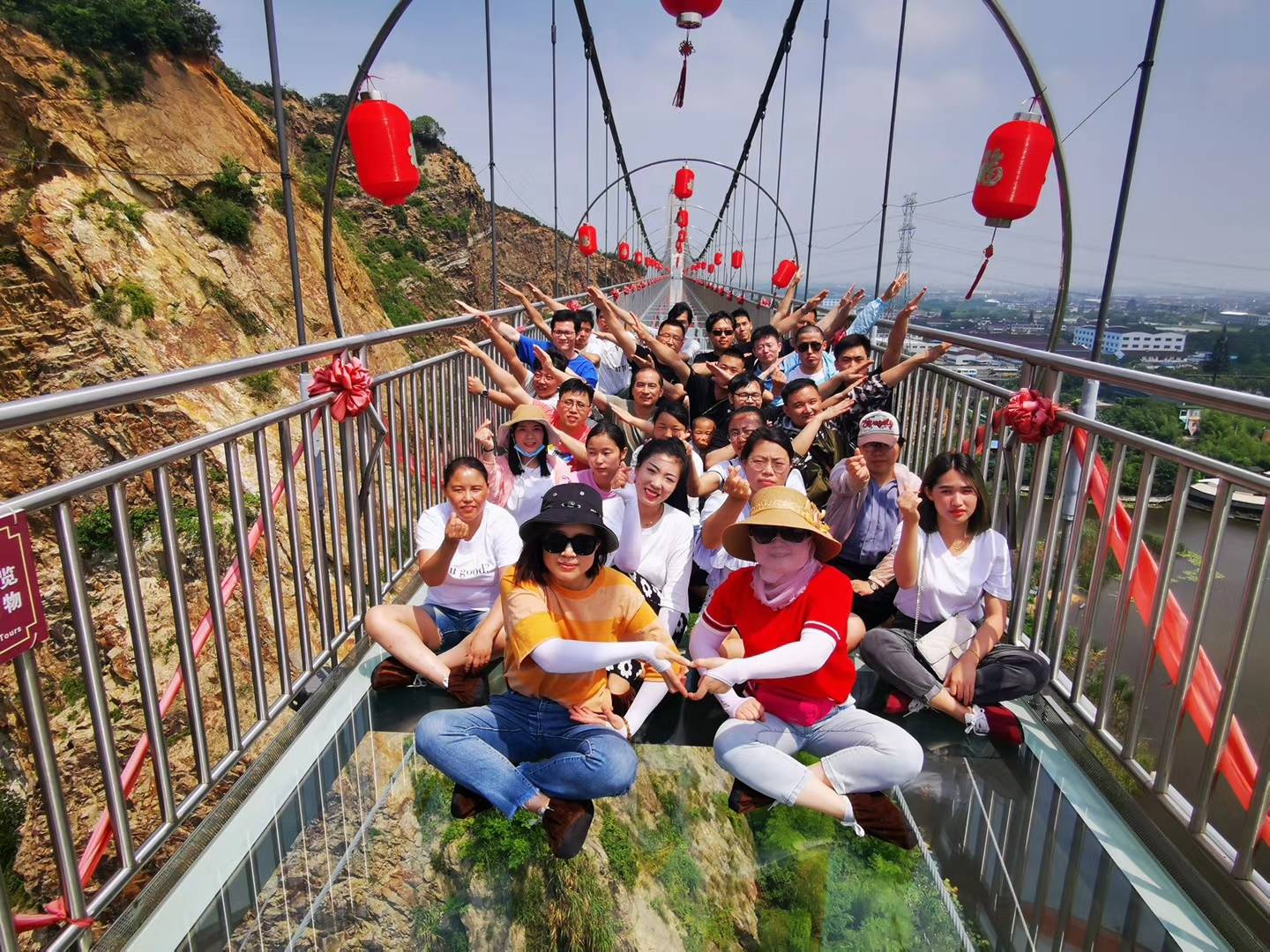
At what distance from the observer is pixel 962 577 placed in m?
2.60

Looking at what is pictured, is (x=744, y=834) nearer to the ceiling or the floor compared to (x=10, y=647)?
nearer to the floor

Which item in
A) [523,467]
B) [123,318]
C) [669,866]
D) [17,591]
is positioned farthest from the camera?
[123,318]

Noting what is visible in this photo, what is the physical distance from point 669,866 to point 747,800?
1.27ft

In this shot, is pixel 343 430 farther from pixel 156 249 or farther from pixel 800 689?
pixel 156 249

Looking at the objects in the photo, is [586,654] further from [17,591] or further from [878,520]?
[878,520]

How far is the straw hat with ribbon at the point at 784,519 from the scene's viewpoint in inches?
87.9

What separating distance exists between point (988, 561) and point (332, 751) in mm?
2222

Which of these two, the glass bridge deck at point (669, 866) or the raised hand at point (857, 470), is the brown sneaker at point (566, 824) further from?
the raised hand at point (857, 470)

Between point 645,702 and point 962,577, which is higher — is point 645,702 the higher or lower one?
A: the lower one

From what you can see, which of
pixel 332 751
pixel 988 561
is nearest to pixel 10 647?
pixel 332 751

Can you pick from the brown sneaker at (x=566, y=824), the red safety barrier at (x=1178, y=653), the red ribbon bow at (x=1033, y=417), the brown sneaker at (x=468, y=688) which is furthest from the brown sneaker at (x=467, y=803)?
the red ribbon bow at (x=1033, y=417)

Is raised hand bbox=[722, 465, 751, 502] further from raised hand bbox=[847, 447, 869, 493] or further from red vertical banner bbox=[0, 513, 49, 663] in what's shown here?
red vertical banner bbox=[0, 513, 49, 663]

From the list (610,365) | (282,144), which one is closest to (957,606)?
(282,144)

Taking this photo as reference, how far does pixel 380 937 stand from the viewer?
2158 millimetres
